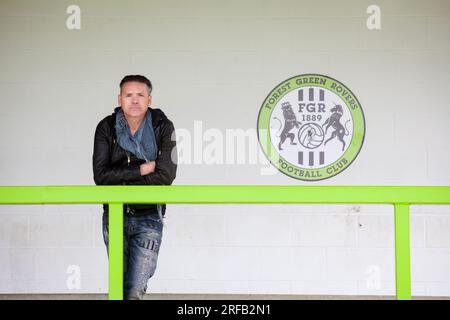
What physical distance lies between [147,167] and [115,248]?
2262mm

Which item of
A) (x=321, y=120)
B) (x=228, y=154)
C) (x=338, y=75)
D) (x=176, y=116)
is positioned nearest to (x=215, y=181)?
(x=228, y=154)

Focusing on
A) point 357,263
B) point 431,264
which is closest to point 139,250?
point 357,263

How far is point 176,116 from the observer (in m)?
5.07

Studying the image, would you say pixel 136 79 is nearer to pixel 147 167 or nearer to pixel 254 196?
A: pixel 147 167

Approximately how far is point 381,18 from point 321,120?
909 mm

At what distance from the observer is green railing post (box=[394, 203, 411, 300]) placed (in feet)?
6.79

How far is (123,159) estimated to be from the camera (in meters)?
4.31

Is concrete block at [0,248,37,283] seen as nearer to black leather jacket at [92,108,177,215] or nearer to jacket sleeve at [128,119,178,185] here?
black leather jacket at [92,108,177,215]

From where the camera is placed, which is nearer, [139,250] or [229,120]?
[139,250]

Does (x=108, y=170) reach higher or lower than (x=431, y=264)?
higher

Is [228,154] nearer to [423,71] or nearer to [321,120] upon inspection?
[321,120]

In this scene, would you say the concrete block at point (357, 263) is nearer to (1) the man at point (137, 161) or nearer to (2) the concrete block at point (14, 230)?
(1) the man at point (137, 161)

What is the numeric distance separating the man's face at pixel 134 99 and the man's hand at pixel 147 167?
0.39m

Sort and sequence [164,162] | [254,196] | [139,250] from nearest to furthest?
[254,196]
[139,250]
[164,162]
